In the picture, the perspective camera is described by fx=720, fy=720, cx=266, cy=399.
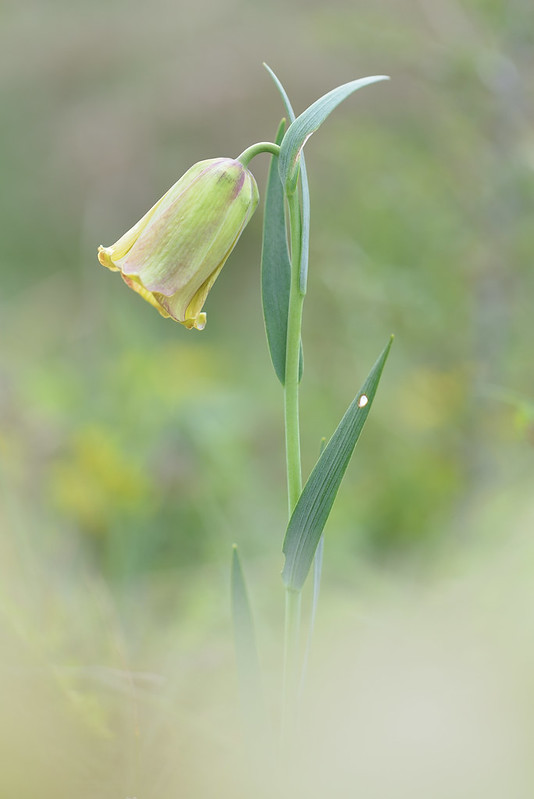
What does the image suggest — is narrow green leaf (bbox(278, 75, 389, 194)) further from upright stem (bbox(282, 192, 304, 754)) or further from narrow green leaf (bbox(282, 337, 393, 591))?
narrow green leaf (bbox(282, 337, 393, 591))

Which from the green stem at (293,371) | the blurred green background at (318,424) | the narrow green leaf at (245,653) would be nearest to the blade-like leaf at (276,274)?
the green stem at (293,371)

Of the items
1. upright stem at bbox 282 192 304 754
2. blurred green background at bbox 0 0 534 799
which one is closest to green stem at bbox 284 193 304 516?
upright stem at bbox 282 192 304 754

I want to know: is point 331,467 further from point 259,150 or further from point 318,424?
point 318,424

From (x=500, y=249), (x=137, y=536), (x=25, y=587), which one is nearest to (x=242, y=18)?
(x=500, y=249)

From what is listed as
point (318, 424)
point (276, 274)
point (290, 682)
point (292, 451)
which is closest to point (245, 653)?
point (290, 682)

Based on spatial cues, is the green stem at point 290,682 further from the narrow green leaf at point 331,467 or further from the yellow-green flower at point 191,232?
the yellow-green flower at point 191,232

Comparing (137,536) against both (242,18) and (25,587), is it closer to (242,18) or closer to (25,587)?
(25,587)
